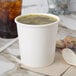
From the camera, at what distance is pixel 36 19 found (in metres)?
0.54

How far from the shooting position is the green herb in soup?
512mm

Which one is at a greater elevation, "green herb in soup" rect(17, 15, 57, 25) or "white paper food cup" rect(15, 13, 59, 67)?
"green herb in soup" rect(17, 15, 57, 25)

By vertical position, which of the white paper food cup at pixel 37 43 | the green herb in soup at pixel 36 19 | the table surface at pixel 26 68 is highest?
the green herb in soup at pixel 36 19

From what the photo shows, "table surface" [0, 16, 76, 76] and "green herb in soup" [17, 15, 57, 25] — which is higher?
"green herb in soup" [17, 15, 57, 25]

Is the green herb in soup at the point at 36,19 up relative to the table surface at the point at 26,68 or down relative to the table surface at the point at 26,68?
up

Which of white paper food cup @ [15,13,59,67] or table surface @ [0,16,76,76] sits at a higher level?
white paper food cup @ [15,13,59,67]

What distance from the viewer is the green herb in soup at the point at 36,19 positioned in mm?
512

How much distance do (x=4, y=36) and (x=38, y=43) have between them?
23 cm

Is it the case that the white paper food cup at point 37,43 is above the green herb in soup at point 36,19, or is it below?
below

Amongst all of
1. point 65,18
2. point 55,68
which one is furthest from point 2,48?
point 65,18

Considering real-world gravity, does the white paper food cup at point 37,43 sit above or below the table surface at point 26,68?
above

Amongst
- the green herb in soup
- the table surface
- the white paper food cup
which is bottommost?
the table surface

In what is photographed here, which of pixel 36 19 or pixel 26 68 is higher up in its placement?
pixel 36 19

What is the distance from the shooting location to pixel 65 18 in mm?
865
